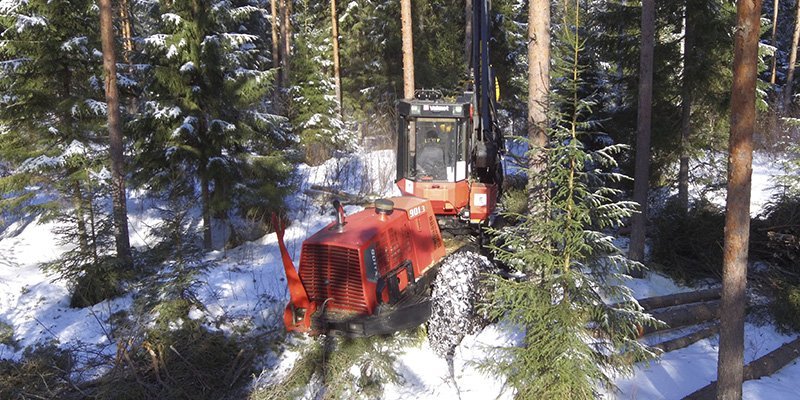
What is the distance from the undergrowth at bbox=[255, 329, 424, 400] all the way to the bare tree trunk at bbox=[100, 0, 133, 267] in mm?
5794

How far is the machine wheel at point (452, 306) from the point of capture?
6.95 meters

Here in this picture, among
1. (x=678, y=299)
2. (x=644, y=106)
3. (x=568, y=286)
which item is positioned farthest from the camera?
(x=644, y=106)

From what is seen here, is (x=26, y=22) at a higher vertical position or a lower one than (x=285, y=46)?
lower

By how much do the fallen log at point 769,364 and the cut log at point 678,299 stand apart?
122cm

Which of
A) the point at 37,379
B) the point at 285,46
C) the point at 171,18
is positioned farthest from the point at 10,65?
the point at 285,46

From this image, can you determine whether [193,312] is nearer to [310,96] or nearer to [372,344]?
[372,344]

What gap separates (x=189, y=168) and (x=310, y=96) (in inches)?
359

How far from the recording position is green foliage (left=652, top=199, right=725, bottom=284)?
10.5 metres

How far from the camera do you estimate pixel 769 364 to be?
23.8 ft

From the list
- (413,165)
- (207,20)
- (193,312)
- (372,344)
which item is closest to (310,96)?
(207,20)

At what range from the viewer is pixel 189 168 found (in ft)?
38.0

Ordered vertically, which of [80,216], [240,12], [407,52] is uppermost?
[240,12]

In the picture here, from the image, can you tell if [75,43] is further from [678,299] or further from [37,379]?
[678,299]

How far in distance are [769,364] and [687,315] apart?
134 centimetres
